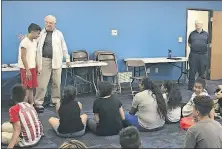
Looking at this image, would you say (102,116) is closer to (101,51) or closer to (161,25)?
(101,51)

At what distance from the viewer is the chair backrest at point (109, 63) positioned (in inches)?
268

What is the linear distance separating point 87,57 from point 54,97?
1.47m

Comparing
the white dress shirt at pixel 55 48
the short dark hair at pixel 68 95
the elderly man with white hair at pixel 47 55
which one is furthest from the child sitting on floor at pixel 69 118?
the white dress shirt at pixel 55 48

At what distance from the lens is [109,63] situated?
6.91 meters

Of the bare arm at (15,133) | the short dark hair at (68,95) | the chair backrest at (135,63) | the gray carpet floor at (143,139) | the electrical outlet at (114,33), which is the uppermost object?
the electrical outlet at (114,33)

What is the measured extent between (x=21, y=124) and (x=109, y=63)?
11.8 feet

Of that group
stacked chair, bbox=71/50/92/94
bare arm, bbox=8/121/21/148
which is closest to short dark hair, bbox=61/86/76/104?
bare arm, bbox=8/121/21/148

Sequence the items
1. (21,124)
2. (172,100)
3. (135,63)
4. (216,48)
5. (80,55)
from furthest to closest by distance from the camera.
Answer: (216,48)
(135,63)
(80,55)
(172,100)
(21,124)

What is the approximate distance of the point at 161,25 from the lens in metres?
7.88

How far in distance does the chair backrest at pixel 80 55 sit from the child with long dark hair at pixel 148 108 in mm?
2715

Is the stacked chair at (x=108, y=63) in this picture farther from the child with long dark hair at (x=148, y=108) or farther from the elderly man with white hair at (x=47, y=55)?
the child with long dark hair at (x=148, y=108)

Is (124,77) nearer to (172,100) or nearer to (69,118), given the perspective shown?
(172,100)

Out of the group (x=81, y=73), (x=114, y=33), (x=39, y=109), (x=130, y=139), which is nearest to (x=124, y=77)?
(x=114, y=33)

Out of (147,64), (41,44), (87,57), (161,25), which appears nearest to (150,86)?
(41,44)
